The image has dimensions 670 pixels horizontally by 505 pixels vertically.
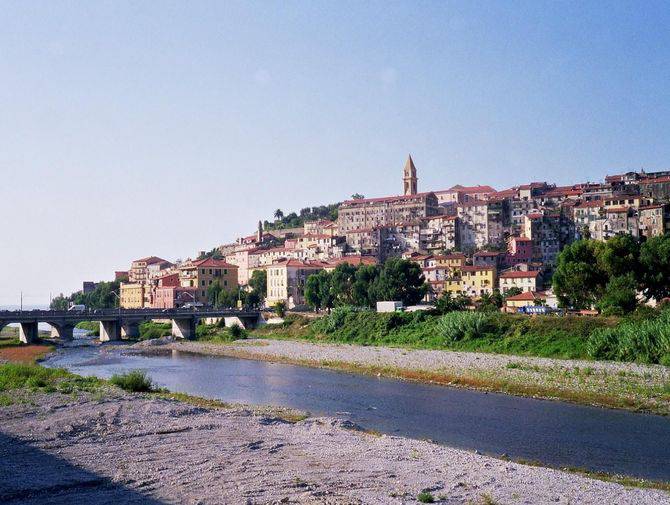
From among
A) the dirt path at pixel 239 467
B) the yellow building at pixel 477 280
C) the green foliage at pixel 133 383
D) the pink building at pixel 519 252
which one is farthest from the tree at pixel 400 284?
the dirt path at pixel 239 467

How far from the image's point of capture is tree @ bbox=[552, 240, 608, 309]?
5009 cm

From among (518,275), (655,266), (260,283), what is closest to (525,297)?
(518,275)

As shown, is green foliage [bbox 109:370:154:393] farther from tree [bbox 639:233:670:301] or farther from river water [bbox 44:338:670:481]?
tree [bbox 639:233:670:301]

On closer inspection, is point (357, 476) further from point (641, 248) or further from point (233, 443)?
point (641, 248)

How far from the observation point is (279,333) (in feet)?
225

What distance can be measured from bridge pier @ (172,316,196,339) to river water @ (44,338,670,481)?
29.0 meters

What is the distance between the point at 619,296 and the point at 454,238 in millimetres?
65222

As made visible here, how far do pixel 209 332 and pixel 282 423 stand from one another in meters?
55.0

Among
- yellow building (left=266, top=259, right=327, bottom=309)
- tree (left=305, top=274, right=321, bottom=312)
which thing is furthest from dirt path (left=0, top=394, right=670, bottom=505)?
yellow building (left=266, top=259, right=327, bottom=309)

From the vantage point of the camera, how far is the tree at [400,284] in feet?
232

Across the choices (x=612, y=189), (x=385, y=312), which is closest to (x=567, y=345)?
(x=385, y=312)

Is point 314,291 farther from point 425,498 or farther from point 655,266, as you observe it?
point 425,498

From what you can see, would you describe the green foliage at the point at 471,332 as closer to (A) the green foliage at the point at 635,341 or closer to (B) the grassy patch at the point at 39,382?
(A) the green foliage at the point at 635,341

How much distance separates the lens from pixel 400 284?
70.8 metres
